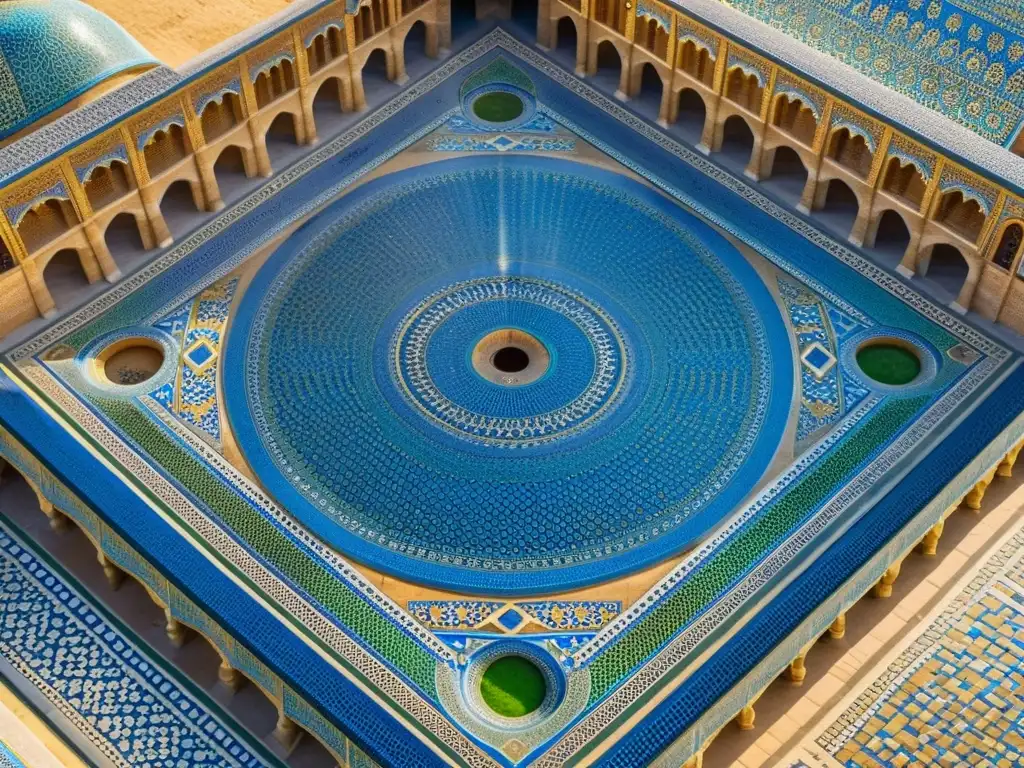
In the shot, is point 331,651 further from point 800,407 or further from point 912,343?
point 912,343

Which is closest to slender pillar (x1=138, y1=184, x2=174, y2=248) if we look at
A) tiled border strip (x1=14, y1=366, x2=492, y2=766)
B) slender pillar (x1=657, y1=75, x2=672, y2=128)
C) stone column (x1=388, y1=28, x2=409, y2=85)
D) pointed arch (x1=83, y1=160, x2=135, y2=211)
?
pointed arch (x1=83, y1=160, x2=135, y2=211)

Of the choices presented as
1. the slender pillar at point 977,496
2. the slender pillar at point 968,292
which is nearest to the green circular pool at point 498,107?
the slender pillar at point 968,292

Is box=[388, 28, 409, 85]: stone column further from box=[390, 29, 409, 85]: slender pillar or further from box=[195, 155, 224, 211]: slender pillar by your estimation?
box=[195, 155, 224, 211]: slender pillar

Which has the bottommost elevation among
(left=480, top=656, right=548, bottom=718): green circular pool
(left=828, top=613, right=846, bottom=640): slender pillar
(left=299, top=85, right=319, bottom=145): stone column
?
(left=828, top=613, right=846, bottom=640): slender pillar

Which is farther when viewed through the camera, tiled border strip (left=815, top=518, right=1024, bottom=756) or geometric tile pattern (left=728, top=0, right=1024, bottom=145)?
geometric tile pattern (left=728, top=0, right=1024, bottom=145)

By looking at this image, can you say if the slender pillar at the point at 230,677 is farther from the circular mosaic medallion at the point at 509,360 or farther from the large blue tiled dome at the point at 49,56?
the large blue tiled dome at the point at 49,56

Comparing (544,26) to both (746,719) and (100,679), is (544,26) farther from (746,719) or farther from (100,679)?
(100,679)
